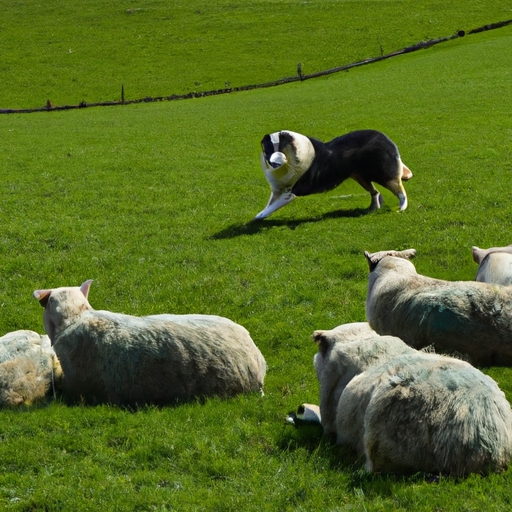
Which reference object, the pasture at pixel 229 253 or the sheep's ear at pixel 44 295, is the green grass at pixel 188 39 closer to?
the pasture at pixel 229 253

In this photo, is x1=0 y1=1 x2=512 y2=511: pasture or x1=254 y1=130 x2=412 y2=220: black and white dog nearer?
x1=0 y1=1 x2=512 y2=511: pasture

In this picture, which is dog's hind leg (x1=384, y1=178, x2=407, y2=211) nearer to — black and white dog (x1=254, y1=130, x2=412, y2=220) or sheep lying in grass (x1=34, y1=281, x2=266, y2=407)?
black and white dog (x1=254, y1=130, x2=412, y2=220)

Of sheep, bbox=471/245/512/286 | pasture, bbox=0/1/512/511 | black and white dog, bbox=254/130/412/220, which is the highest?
black and white dog, bbox=254/130/412/220

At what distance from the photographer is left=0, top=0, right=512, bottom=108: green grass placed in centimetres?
6319

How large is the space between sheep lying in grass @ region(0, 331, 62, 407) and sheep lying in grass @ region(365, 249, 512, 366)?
4199 mm

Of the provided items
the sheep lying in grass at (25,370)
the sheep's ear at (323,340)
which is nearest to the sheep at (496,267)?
the sheep's ear at (323,340)

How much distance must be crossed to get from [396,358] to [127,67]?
6711 cm

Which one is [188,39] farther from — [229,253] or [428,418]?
[428,418]

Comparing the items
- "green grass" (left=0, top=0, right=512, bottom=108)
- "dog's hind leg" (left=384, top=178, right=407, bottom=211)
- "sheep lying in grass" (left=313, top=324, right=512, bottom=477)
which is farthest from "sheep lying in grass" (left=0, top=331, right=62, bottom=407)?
"green grass" (left=0, top=0, right=512, bottom=108)

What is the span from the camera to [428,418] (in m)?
5.63

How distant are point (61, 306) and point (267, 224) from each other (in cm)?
886

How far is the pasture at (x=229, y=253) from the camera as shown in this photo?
609cm

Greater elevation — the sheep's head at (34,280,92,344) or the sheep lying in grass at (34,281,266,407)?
the sheep's head at (34,280,92,344)

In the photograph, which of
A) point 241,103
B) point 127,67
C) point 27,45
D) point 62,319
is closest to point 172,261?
point 62,319
